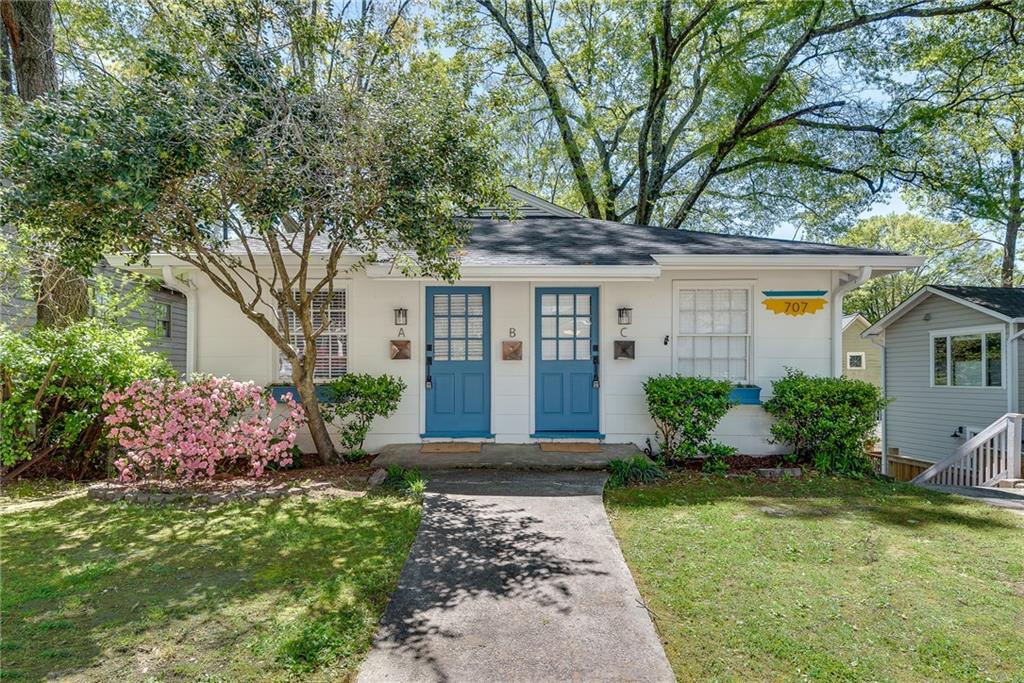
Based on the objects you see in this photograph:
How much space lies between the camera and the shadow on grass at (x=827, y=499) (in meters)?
4.62

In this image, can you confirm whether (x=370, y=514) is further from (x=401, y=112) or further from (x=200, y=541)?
(x=401, y=112)

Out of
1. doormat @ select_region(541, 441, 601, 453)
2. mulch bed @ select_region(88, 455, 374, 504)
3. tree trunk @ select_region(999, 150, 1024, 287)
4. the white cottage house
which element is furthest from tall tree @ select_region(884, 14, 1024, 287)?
mulch bed @ select_region(88, 455, 374, 504)

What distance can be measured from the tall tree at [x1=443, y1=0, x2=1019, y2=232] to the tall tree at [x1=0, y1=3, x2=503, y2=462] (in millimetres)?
8312

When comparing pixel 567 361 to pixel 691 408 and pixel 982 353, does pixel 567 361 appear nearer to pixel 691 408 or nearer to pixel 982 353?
pixel 691 408

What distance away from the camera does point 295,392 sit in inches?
263

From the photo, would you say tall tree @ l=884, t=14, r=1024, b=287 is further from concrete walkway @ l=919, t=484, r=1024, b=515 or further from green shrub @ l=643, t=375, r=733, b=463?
green shrub @ l=643, t=375, r=733, b=463

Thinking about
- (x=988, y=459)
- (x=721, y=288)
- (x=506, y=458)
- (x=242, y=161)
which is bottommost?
(x=988, y=459)

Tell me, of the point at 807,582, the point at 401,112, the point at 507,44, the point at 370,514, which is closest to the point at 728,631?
the point at 807,582

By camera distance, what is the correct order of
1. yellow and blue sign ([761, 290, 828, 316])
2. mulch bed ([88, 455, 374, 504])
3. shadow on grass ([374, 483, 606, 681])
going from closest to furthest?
1. shadow on grass ([374, 483, 606, 681])
2. mulch bed ([88, 455, 374, 504])
3. yellow and blue sign ([761, 290, 828, 316])

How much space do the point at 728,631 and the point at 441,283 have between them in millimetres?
5065

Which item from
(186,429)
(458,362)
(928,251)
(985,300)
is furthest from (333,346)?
(928,251)

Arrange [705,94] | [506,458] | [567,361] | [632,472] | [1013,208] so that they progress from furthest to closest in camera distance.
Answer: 1. [705,94]
2. [1013,208]
3. [567,361]
4. [506,458]
5. [632,472]

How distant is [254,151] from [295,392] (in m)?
3.32

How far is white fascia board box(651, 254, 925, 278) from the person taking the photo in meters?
6.21
